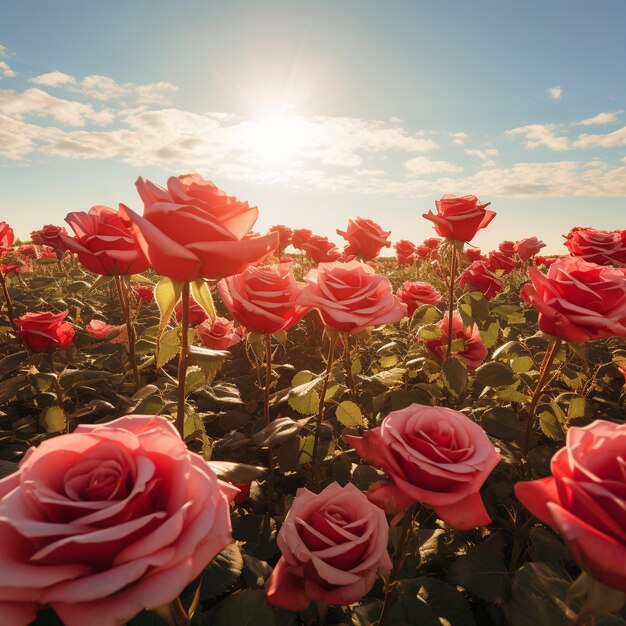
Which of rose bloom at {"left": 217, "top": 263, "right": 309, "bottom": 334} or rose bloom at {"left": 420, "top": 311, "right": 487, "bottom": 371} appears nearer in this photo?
rose bloom at {"left": 217, "top": 263, "right": 309, "bottom": 334}

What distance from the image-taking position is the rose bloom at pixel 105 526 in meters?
0.61

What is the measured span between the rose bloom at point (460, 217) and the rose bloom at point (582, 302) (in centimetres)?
76

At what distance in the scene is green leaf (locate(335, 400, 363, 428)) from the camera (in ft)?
6.53

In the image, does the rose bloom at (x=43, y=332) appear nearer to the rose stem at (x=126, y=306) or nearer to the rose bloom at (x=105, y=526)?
the rose stem at (x=126, y=306)

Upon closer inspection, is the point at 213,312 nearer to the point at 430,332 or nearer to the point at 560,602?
the point at 560,602

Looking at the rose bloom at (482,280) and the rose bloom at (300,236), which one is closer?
the rose bloom at (482,280)

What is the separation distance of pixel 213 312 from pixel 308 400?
2.92 ft

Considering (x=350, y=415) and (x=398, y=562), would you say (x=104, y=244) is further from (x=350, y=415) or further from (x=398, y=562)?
(x=398, y=562)

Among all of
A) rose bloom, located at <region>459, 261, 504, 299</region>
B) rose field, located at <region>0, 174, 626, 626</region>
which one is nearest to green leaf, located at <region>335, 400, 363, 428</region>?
rose field, located at <region>0, 174, 626, 626</region>

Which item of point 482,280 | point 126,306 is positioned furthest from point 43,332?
point 482,280

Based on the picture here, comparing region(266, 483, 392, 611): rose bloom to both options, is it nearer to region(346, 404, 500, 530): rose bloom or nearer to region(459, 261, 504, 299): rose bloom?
region(346, 404, 500, 530): rose bloom

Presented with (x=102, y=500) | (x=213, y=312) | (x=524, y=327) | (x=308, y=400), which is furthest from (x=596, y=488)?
(x=524, y=327)

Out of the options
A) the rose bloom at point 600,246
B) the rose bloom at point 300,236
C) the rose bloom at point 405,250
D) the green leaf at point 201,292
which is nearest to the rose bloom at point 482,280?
the rose bloom at point 600,246

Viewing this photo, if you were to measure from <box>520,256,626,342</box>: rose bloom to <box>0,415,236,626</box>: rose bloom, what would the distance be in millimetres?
1406
